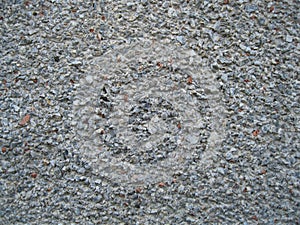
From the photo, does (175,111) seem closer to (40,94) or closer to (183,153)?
(183,153)

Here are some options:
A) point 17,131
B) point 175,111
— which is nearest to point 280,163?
point 175,111

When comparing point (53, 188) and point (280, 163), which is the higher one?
point (280, 163)

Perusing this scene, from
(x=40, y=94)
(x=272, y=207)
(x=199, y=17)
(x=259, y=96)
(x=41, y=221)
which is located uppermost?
(x=199, y=17)

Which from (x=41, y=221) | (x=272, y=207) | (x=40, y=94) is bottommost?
(x=41, y=221)

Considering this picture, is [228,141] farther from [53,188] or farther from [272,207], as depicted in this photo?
[53,188]

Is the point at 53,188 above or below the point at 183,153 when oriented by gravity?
below

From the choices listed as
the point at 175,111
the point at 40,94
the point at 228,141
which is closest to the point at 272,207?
the point at 228,141
